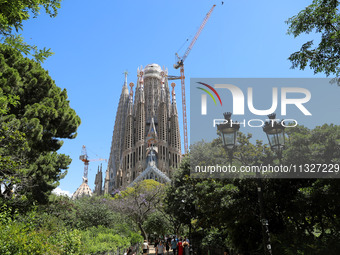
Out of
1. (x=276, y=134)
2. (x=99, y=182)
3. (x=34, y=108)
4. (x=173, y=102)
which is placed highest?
(x=173, y=102)

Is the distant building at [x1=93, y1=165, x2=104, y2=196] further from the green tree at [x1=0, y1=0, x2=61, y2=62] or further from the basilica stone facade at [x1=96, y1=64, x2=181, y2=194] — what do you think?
the green tree at [x1=0, y1=0, x2=61, y2=62]

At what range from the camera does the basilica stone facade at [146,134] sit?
85438 mm

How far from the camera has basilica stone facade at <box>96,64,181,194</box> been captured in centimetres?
8544

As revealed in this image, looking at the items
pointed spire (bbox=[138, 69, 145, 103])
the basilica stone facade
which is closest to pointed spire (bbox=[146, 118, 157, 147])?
the basilica stone facade

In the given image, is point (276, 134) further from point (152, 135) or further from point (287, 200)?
point (152, 135)

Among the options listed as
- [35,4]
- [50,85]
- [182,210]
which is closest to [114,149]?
[182,210]

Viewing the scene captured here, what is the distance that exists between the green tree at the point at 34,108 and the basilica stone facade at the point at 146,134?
60797 millimetres

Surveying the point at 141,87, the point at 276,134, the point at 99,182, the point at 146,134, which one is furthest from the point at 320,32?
the point at 99,182

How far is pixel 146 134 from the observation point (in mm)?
93562

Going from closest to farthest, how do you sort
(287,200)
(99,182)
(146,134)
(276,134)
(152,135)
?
(276,134) < (287,200) < (152,135) < (146,134) < (99,182)

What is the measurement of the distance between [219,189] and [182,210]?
411 inches

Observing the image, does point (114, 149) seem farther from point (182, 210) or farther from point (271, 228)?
point (271, 228)

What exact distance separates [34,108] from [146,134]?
81.6 m

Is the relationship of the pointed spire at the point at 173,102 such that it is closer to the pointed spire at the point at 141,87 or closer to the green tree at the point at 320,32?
the pointed spire at the point at 141,87
